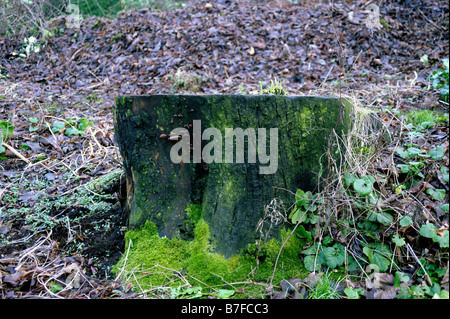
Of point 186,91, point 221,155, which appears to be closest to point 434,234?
point 221,155

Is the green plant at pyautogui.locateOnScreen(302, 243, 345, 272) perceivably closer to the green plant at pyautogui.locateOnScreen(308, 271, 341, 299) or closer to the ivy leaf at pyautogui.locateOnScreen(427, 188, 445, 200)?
the green plant at pyautogui.locateOnScreen(308, 271, 341, 299)

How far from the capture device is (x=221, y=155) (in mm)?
2043

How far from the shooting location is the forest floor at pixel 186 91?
1906 millimetres

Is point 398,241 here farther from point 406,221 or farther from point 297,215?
point 297,215

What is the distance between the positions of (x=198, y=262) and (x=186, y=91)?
140 inches

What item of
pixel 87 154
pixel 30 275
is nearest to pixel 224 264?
pixel 30 275

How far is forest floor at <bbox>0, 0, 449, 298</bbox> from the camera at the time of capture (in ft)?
6.25

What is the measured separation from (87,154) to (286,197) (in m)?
2.34

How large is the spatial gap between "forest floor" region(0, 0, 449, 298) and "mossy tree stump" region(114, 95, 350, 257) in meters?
0.32

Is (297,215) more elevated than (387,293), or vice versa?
(297,215)

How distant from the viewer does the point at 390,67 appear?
546 centimetres

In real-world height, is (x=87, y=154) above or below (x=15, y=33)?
below
